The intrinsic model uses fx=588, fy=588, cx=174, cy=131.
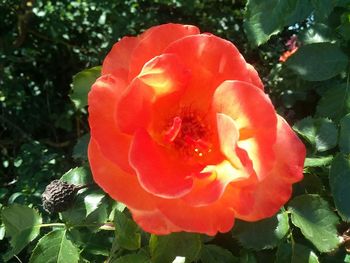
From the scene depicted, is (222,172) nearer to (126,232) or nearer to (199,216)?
(199,216)

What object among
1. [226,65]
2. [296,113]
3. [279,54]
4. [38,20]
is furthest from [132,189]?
[38,20]

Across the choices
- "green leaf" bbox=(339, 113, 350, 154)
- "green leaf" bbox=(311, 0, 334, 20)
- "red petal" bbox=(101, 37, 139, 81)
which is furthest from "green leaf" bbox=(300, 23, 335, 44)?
"red petal" bbox=(101, 37, 139, 81)

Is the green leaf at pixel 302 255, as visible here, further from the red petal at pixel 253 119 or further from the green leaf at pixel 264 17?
the green leaf at pixel 264 17

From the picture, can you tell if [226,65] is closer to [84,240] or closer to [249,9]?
[249,9]

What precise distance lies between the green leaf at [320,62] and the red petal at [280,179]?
0.40 metres

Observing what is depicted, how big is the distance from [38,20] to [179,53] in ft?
6.76

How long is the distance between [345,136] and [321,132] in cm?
4

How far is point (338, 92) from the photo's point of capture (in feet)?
3.92

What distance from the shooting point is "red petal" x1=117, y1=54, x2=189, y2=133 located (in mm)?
805

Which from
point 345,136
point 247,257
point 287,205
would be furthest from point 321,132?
point 247,257

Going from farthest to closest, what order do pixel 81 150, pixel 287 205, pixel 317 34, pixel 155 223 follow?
1. pixel 317 34
2. pixel 81 150
3. pixel 287 205
4. pixel 155 223

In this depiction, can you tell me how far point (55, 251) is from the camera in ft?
3.27

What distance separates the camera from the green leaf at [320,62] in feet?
3.85

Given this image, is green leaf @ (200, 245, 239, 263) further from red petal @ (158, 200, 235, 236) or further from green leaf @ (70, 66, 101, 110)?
green leaf @ (70, 66, 101, 110)
